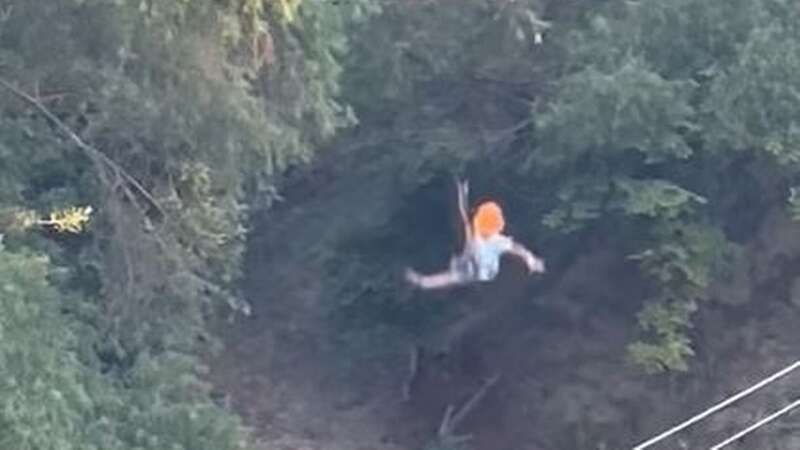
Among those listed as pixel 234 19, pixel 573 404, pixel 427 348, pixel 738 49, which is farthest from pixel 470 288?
pixel 234 19

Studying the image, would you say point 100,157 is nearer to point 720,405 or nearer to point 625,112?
point 625,112

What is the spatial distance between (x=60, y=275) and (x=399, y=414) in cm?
531

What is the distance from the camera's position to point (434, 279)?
57.8 ft

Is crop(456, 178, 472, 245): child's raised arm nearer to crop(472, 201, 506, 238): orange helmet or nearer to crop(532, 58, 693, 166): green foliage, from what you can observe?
crop(472, 201, 506, 238): orange helmet

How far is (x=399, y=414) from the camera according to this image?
63.8ft

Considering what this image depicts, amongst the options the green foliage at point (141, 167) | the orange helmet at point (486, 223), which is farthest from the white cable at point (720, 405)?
the green foliage at point (141, 167)

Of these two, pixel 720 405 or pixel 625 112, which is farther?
pixel 720 405

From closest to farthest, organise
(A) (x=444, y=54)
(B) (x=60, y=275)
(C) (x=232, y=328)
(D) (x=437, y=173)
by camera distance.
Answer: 1. (B) (x=60, y=275)
2. (A) (x=444, y=54)
3. (D) (x=437, y=173)
4. (C) (x=232, y=328)

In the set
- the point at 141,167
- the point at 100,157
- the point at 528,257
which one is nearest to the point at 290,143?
the point at 141,167

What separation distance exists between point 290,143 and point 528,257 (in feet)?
7.72

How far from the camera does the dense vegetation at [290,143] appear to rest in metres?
13.9

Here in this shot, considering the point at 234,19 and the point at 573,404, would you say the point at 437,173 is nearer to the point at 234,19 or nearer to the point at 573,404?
the point at 573,404

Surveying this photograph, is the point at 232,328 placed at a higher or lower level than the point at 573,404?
higher

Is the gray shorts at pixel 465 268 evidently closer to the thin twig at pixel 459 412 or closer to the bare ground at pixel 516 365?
the bare ground at pixel 516 365
